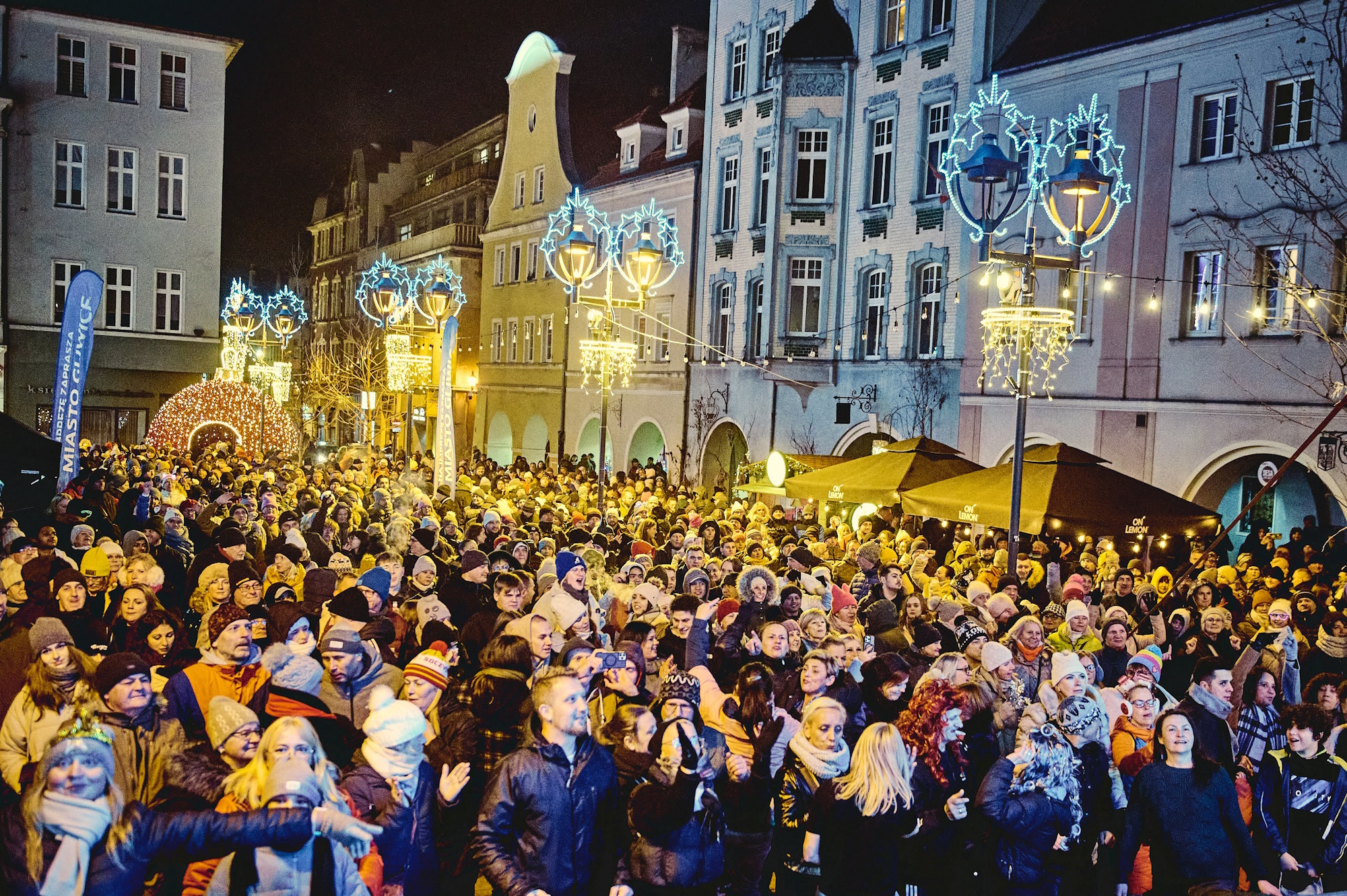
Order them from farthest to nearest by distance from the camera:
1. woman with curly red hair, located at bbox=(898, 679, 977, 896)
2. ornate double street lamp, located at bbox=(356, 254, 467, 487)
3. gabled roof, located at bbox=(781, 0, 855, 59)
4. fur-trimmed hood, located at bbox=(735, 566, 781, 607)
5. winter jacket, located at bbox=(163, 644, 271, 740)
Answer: gabled roof, located at bbox=(781, 0, 855, 59) < ornate double street lamp, located at bbox=(356, 254, 467, 487) < fur-trimmed hood, located at bbox=(735, 566, 781, 607) < winter jacket, located at bbox=(163, 644, 271, 740) < woman with curly red hair, located at bbox=(898, 679, 977, 896)

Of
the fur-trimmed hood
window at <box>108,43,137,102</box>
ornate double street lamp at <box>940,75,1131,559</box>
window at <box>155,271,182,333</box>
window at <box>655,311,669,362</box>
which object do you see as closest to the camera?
the fur-trimmed hood

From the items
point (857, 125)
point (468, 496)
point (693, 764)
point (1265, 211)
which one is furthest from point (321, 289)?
point (693, 764)

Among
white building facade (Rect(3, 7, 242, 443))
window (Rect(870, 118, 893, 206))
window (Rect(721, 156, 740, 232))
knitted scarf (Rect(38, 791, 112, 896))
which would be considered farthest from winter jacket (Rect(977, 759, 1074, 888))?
white building facade (Rect(3, 7, 242, 443))

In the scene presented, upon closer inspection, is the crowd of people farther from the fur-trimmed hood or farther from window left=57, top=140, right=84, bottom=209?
window left=57, top=140, right=84, bottom=209

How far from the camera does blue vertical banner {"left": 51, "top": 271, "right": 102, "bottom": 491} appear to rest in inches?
676

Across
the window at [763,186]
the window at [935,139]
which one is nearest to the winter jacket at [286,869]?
the window at [935,139]

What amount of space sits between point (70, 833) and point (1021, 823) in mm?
3931

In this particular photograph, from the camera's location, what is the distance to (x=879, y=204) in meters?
27.3

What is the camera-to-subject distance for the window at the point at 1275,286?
18922 mm

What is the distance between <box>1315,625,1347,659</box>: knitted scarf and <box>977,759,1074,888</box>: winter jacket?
4736 mm

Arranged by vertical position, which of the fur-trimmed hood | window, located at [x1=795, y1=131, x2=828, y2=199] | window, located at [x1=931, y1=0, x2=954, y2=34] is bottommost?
the fur-trimmed hood

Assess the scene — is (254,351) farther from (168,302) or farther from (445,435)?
(445,435)

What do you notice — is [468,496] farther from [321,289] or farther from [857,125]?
[321,289]

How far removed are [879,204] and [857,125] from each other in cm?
211
